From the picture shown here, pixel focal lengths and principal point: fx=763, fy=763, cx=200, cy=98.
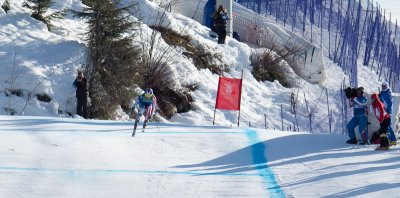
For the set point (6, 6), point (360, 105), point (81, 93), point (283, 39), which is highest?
point (6, 6)

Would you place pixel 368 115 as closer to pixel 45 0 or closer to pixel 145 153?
pixel 145 153

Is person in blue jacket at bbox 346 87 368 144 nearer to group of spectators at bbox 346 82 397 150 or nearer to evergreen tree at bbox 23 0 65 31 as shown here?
group of spectators at bbox 346 82 397 150

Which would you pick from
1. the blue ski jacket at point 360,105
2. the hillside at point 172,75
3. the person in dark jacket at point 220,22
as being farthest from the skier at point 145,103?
the person in dark jacket at point 220,22

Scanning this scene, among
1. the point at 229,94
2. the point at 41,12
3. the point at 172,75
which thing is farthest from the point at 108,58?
the point at 172,75

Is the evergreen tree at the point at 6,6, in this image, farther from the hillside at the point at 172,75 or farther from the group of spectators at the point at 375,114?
the group of spectators at the point at 375,114

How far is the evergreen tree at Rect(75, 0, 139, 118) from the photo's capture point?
2325cm

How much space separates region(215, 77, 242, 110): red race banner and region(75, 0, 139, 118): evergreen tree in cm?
341

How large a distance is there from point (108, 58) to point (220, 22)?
9142 mm

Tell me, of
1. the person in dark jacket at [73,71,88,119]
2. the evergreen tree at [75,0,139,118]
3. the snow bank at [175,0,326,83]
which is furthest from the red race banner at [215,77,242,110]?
the snow bank at [175,0,326,83]

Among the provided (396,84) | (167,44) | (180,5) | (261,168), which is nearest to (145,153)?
(261,168)

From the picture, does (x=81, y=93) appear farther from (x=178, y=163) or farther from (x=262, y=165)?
(x=262, y=165)

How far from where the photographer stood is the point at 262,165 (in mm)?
12484

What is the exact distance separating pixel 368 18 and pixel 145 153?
1638 inches

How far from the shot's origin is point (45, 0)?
80.6 ft
